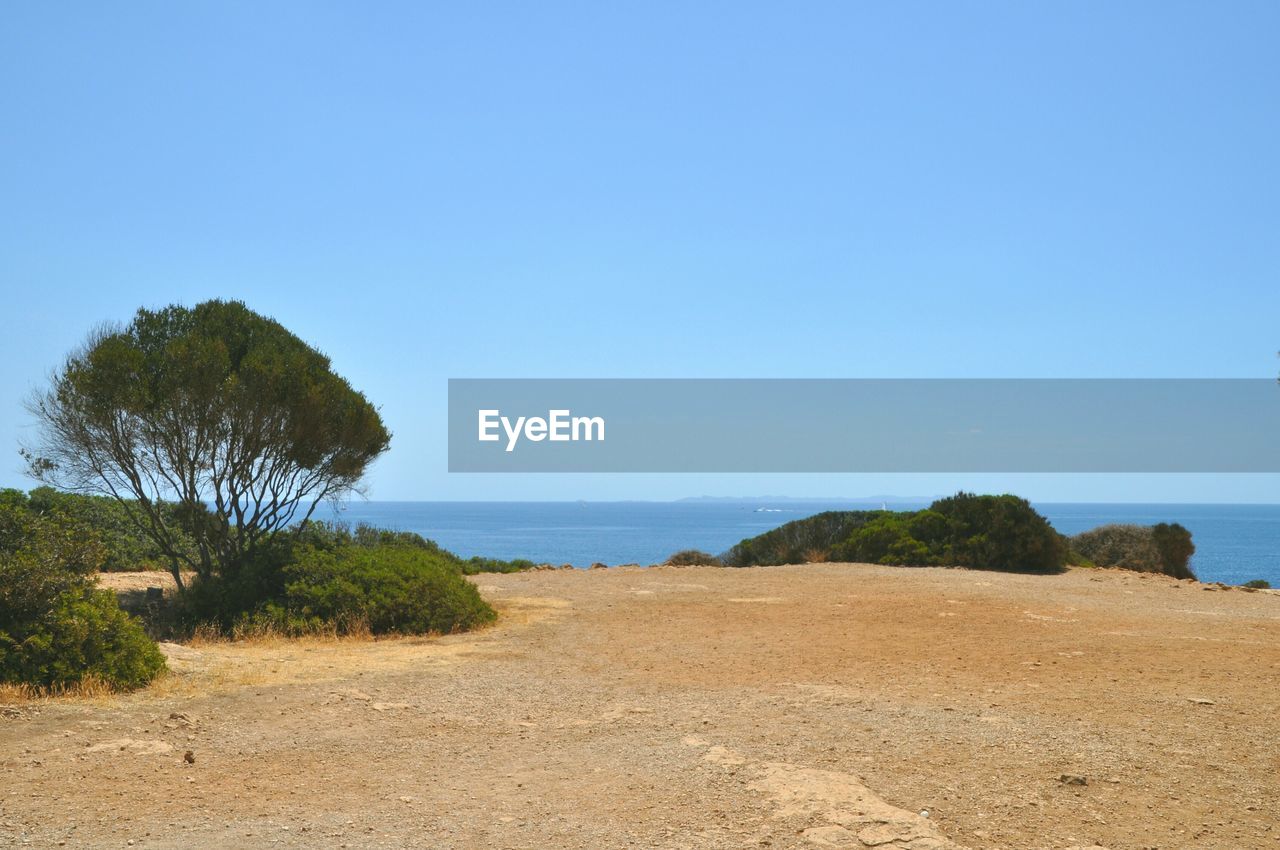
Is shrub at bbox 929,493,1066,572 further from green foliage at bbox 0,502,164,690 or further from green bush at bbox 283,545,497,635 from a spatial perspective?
green foliage at bbox 0,502,164,690

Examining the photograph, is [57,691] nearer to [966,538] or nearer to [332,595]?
[332,595]

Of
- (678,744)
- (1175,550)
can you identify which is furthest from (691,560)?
(678,744)

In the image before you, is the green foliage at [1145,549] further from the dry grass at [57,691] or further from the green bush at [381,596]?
the dry grass at [57,691]

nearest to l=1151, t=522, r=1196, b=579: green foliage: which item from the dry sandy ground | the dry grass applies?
the dry sandy ground

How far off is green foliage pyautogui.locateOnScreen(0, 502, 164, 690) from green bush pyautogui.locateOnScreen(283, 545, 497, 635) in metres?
4.11

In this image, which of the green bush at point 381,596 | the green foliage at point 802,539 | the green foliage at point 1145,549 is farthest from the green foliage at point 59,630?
the green foliage at point 1145,549

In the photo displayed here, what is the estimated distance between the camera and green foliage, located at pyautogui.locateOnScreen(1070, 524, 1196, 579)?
87.0ft

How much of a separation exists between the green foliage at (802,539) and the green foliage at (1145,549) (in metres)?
6.05

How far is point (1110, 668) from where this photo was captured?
426 inches

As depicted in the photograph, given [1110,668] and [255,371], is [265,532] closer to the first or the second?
[255,371]

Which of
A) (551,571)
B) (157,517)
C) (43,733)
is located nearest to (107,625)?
(43,733)

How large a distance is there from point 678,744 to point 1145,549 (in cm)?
2328

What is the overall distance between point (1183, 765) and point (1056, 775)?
1.01 meters

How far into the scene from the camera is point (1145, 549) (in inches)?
1056
